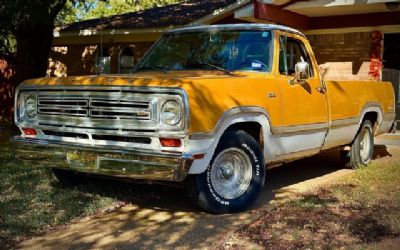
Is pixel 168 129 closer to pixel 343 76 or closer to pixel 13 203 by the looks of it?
pixel 13 203

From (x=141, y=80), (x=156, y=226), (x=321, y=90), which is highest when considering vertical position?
(x=141, y=80)

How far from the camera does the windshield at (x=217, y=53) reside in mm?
6293

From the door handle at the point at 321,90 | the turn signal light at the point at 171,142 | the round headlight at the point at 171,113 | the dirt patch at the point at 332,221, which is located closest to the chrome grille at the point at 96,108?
the round headlight at the point at 171,113

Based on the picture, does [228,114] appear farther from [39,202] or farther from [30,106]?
[39,202]

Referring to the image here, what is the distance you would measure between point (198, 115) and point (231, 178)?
106cm

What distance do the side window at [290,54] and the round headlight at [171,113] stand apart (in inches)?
72.8

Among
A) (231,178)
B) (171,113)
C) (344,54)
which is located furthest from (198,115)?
(344,54)

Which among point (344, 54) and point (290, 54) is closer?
point (290, 54)

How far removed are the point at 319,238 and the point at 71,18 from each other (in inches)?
1572

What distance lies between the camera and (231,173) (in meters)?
5.77

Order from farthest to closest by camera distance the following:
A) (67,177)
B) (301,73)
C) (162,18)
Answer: (162,18) < (67,177) < (301,73)

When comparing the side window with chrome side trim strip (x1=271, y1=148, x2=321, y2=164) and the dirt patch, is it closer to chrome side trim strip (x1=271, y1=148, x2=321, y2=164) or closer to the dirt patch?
chrome side trim strip (x1=271, y1=148, x2=321, y2=164)

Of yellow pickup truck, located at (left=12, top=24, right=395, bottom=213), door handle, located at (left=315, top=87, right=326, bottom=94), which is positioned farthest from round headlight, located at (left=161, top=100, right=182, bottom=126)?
door handle, located at (left=315, top=87, right=326, bottom=94)

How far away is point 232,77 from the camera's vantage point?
18.6ft
